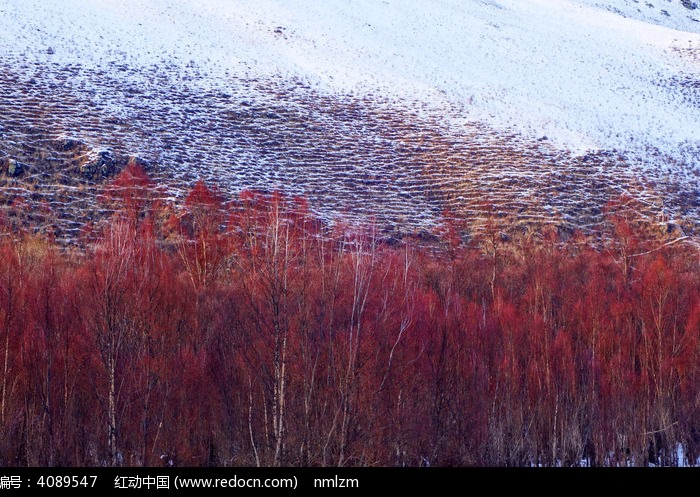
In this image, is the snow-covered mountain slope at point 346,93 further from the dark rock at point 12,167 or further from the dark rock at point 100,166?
the dark rock at point 12,167

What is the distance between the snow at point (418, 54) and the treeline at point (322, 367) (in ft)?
63.6

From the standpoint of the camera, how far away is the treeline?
36.7 feet

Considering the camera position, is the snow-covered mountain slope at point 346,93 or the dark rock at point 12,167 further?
the snow-covered mountain slope at point 346,93

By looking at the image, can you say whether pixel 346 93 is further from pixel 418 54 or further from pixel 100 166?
pixel 100 166

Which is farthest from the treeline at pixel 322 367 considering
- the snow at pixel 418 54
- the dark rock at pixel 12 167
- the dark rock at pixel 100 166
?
the snow at pixel 418 54

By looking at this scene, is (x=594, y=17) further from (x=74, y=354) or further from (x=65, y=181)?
(x=74, y=354)

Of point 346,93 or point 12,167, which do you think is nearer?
point 12,167

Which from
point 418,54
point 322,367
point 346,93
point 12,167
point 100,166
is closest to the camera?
point 322,367

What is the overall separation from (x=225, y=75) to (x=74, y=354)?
2600 centimetres

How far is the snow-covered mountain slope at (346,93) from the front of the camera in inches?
1117

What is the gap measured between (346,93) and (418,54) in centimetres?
918

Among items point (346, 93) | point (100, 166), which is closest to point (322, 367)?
point (100, 166)

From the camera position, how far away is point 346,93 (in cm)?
3525
